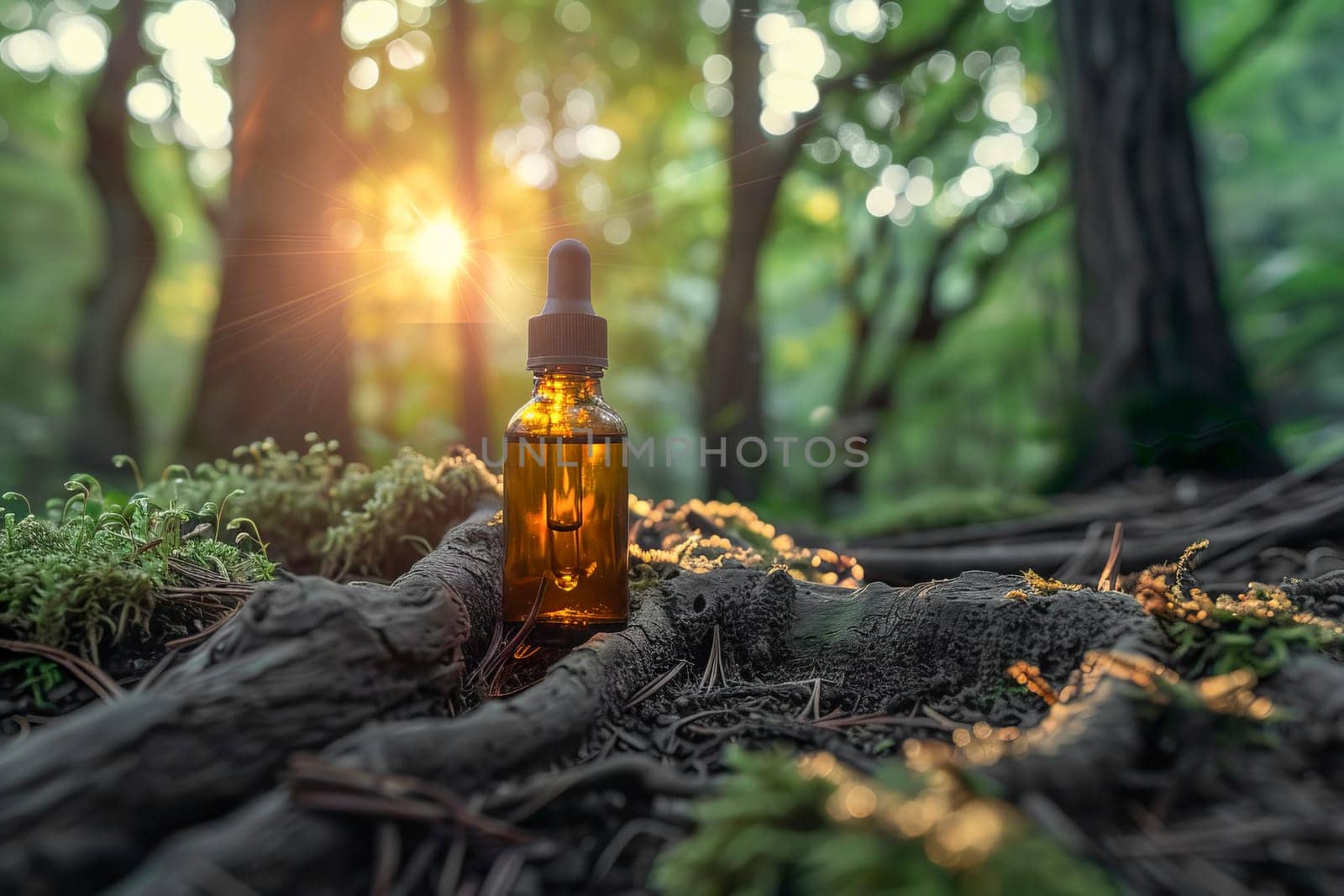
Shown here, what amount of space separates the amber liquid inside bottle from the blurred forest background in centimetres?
173

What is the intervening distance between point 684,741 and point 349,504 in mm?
1935

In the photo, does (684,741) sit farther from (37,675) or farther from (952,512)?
(952,512)

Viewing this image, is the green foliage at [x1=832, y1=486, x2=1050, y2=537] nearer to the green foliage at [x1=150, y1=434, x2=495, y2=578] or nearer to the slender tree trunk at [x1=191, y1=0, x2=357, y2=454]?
the green foliage at [x1=150, y1=434, x2=495, y2=578]

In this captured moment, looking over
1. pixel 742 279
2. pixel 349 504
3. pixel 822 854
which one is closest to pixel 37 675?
pixel 349 504

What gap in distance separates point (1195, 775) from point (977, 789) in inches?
15.9

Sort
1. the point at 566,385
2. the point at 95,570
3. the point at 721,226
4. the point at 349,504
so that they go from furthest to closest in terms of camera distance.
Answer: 1. the point at 721,226
2. the point at 349,504
3. the point at 566,385
4. the point at 95,570

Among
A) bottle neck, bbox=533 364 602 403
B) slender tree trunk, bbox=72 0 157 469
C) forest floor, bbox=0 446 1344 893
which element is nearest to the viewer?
forest floor, bbox=0 446 1344 893

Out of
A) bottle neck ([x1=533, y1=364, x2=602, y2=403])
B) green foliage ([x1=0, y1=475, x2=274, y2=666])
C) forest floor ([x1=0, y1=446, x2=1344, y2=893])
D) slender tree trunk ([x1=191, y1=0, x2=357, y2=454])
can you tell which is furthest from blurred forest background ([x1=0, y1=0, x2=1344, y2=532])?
forest floor ([x1=0, y1=446, x2=1344, y2=893])

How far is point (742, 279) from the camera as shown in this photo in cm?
755

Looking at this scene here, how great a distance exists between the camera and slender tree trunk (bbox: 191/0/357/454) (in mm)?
4148

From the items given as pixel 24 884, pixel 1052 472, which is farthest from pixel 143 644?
pixel 1052 472

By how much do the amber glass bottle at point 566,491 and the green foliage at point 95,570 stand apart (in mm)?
781

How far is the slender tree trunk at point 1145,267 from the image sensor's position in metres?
4.85

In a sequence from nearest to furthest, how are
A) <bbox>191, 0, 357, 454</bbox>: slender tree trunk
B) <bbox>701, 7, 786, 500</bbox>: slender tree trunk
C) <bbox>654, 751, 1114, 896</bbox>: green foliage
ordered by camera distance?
<bbox>654, 751, 1114, 896</bbox>: green foliage, <bbox>191, 0, 357, 454</bbox>: slender tree trunk, <bbox>701, 7, 786, 500</bbox>: slender tree trunk
